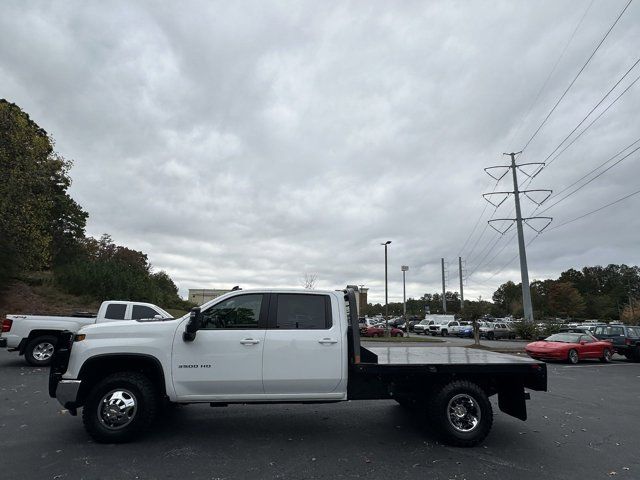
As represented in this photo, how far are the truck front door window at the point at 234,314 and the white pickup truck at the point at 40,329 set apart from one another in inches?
245

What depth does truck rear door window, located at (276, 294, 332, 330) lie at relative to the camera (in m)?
5.81

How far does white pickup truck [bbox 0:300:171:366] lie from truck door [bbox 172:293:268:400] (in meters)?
6.26

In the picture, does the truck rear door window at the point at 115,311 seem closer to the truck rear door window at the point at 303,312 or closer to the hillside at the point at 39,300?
the truck rear door window at the point at 303,312

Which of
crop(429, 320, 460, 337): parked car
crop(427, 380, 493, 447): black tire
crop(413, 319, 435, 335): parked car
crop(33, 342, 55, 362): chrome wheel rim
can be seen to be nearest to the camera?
crop(427, 380, 493, 447): black tire

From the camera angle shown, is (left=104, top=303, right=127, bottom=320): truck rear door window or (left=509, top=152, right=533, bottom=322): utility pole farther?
(left=509, top=152, right=533, bottom=322): utility pole

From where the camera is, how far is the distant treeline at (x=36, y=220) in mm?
21688

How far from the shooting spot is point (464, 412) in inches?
224

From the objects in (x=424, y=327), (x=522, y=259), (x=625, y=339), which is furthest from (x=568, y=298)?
(x=625, y=339)

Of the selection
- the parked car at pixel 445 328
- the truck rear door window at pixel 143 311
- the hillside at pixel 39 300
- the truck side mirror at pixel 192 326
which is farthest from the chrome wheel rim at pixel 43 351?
the parked car at pixel 445 328

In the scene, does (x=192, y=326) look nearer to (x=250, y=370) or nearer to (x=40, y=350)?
(x=250, y=370)

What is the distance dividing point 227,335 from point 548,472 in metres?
3.96

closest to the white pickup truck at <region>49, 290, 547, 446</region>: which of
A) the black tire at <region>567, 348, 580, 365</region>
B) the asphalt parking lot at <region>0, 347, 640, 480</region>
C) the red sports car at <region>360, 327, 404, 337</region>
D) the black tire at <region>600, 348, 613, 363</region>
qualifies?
the asphalt parking lot at <region>0, 347, 640, 480</region>

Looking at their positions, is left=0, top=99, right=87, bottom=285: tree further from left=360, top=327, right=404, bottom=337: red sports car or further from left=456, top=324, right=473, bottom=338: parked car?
left=456, top=324, right=473, bottom=338: parked car

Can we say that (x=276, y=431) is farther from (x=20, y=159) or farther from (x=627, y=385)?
(x=20, y=159)
